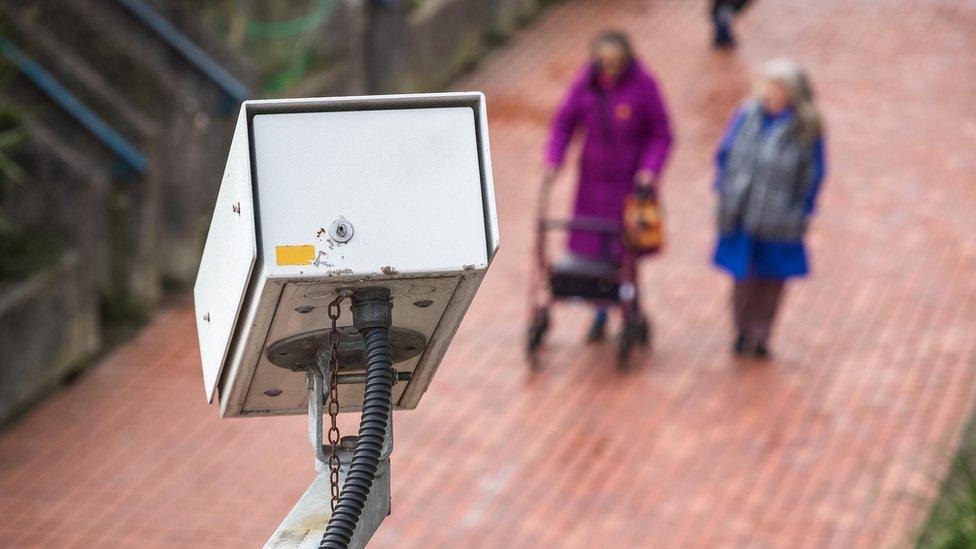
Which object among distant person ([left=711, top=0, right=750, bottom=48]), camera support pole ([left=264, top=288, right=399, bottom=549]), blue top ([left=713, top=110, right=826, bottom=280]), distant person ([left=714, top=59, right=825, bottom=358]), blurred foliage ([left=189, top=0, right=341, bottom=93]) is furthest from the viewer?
distant person ([left=711, top=0, right=750, bottom=48])

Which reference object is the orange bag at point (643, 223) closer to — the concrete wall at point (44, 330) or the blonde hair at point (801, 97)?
the blonde hair at point (801, 97)

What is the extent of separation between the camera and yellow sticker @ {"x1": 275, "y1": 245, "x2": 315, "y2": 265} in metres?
2.26

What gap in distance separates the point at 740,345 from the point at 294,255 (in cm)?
626

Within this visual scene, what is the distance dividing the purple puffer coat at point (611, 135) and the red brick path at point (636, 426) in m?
0.88

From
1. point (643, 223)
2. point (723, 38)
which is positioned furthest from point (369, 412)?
point (723, 38)

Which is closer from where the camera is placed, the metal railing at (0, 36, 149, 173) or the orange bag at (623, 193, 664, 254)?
the orange bag at (623, 193, 664, 254)

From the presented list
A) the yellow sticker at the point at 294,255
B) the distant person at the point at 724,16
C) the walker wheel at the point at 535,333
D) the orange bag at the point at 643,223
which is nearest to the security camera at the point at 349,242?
the yellow sticker at the point at 294,255

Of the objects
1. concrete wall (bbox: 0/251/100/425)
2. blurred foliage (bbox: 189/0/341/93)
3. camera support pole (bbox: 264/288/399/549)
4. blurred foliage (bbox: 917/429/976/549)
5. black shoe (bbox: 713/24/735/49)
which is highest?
blurred foliage (bbox: 189/0/341/93)

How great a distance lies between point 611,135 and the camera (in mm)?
7836

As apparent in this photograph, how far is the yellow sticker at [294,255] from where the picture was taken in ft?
7.41

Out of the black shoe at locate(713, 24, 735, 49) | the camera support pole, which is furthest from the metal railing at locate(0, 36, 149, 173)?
the black shoe at locate(713, 24, 735, 49)

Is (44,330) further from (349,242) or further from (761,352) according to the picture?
(349,242)

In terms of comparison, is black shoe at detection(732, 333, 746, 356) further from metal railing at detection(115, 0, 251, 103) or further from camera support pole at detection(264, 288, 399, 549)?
camera support pole at detection(264, 288, 399, 549)

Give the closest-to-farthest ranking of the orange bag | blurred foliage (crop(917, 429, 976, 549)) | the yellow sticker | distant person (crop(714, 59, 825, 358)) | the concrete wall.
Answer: the yellow sticker, blurred foliage (crop(917, 429, 976, 549)), the concrete wall, distant person (crop(714, 59, 825, 358)), the orange bag
